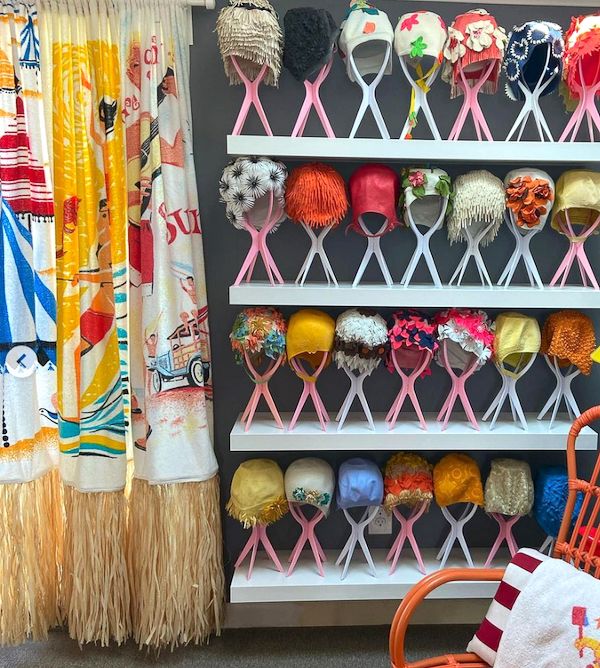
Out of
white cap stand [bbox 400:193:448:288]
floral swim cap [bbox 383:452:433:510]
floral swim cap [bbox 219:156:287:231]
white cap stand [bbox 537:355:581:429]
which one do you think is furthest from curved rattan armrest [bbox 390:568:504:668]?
floral swim cap [bbox 219:156:287:231]

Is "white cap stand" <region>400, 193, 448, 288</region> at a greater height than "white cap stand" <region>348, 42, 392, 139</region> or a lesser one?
lesser

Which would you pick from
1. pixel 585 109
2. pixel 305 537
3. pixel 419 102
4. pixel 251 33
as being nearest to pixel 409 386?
pixel 305 537

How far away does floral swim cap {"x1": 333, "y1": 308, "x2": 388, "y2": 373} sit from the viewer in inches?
71.0

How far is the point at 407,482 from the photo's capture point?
6.34ft

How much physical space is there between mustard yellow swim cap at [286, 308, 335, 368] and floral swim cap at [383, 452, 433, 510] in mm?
468

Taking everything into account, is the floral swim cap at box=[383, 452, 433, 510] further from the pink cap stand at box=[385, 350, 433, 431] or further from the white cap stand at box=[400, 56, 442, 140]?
the white cap stand at box=[400, 56, 442, 140]

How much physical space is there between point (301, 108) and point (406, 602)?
1.50 meters

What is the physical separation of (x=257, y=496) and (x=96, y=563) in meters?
0.61

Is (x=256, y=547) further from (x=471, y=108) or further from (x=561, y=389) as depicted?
(x=471, y=108)

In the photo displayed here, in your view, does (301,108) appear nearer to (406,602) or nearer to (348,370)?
(348,370)

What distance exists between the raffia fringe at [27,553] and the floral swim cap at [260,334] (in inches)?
33.0

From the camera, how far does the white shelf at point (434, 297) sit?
1825 millimetres

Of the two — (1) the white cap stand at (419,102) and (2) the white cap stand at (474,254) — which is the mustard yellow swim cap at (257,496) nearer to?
(2) the white cap stand at (474,254)

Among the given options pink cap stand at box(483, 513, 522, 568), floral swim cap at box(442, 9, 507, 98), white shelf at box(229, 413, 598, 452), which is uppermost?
floral swim cap at box(442, 9, 507, 98)
